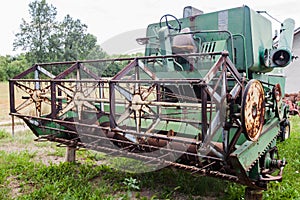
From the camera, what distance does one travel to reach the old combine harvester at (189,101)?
247cm

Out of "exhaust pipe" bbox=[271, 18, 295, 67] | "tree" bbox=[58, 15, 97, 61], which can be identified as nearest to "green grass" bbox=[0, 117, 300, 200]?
"exhaust pipe" bbox=[271, 18, 295, 67]

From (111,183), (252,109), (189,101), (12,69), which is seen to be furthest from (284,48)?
(12,69)

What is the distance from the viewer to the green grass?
3.61 m

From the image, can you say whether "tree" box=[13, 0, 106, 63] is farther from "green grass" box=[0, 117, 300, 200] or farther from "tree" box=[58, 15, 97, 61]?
"green grass" box=[0, 117, 300, 200]

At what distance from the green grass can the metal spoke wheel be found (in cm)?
125

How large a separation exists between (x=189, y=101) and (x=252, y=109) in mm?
1375

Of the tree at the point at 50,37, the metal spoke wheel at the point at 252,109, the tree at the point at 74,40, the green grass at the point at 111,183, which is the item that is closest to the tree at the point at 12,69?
the tree at the point at 50,37

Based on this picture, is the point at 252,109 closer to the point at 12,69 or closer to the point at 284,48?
the point at 284,48

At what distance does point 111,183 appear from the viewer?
4.10 m

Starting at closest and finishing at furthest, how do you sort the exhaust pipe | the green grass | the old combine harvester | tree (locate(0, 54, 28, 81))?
the old combine harvester < the green grass < the exhaust pipe < tree (locate(0, 54, 28, 81))

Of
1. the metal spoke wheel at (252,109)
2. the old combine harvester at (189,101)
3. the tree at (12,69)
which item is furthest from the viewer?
the tree at (12,69)

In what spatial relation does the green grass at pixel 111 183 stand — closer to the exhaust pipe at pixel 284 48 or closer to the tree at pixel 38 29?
the exhaust pipe at pixel 284 48

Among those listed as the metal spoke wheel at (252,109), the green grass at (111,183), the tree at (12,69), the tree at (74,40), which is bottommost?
the green grass at (111,183)

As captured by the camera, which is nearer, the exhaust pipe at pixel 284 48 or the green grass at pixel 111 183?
the green grass at pixel 111 183
